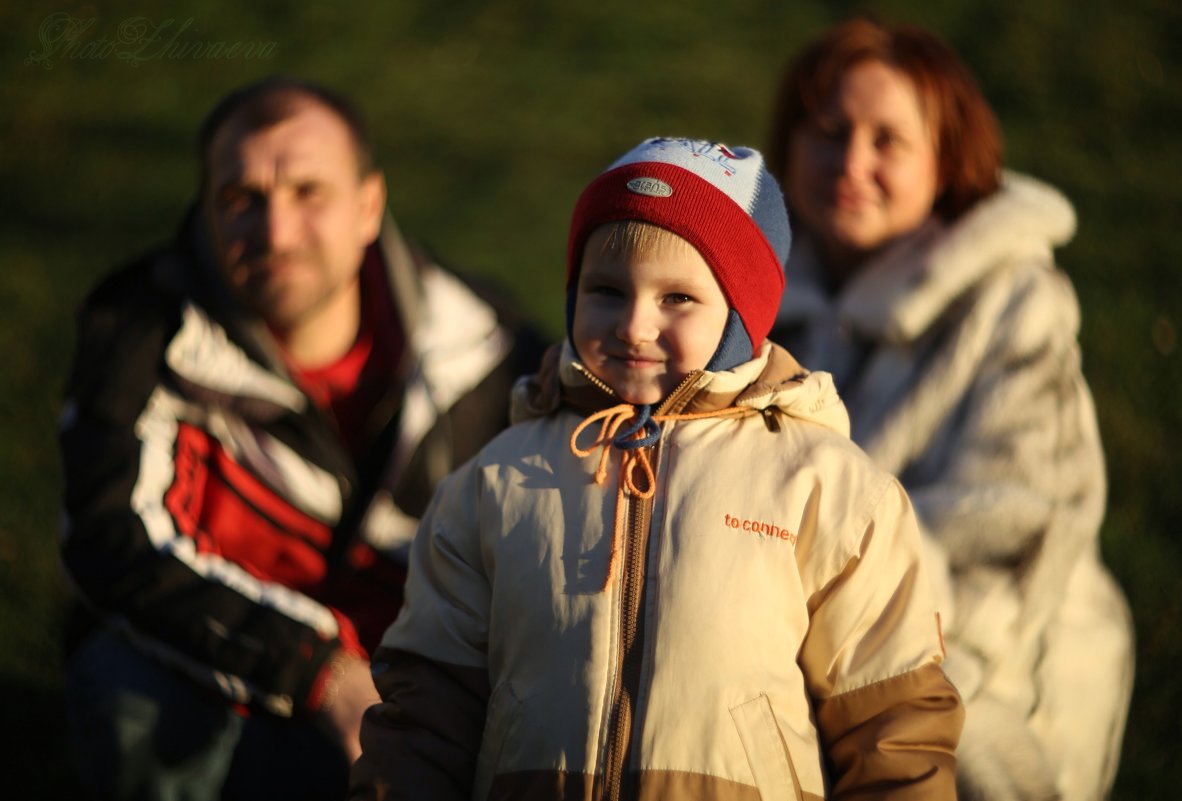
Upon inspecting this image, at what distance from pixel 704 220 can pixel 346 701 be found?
1590 millimetres

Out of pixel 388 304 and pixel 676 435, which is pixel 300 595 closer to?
pixel 388 304

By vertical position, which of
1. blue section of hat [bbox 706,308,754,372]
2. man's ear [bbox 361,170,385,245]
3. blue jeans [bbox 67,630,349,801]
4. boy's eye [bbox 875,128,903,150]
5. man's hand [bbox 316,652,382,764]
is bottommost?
blue jeans [bbox 67,630,349,801]

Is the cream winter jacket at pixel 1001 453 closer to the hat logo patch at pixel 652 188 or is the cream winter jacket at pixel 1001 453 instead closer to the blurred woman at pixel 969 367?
the blurred woman at pixel 969 367

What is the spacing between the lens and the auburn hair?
3506 mm

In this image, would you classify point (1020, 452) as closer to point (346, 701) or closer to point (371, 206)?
point (346, 701)

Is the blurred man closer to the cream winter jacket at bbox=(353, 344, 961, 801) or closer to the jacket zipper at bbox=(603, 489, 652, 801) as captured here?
the cream winter jacket at bbox=(353, 344, 961, 801)

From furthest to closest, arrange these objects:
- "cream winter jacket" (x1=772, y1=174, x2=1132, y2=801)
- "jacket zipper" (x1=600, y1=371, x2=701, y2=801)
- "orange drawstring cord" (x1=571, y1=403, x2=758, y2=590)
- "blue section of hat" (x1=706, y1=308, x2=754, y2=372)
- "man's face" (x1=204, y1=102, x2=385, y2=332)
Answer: "man's face" (x1=204, y1=102, x2=385, y2=332), "cream winter jacket" (x1=772, y1=174, x2=1132, y2=801), "blue section of hat" (x1=706, y1=308, x2=754, y2=372), "orange drawstring cord" (x1=571, y1=403, x2=758, y2=590), "jacket zipper" (x1=600, y1=371, x2=701, y2=801)

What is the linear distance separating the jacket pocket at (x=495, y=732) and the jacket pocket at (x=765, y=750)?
0.38 meters

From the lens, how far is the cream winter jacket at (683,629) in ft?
7.00

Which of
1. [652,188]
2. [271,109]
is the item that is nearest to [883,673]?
[652,188]

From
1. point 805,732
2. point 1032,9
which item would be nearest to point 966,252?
point 805,732

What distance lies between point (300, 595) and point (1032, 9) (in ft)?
27.5

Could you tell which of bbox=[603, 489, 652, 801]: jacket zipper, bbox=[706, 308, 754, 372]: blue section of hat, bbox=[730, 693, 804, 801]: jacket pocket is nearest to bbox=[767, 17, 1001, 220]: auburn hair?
bbox=[706, 308, 754, 372]: blue section of hat

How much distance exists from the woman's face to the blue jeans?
1.94 m
